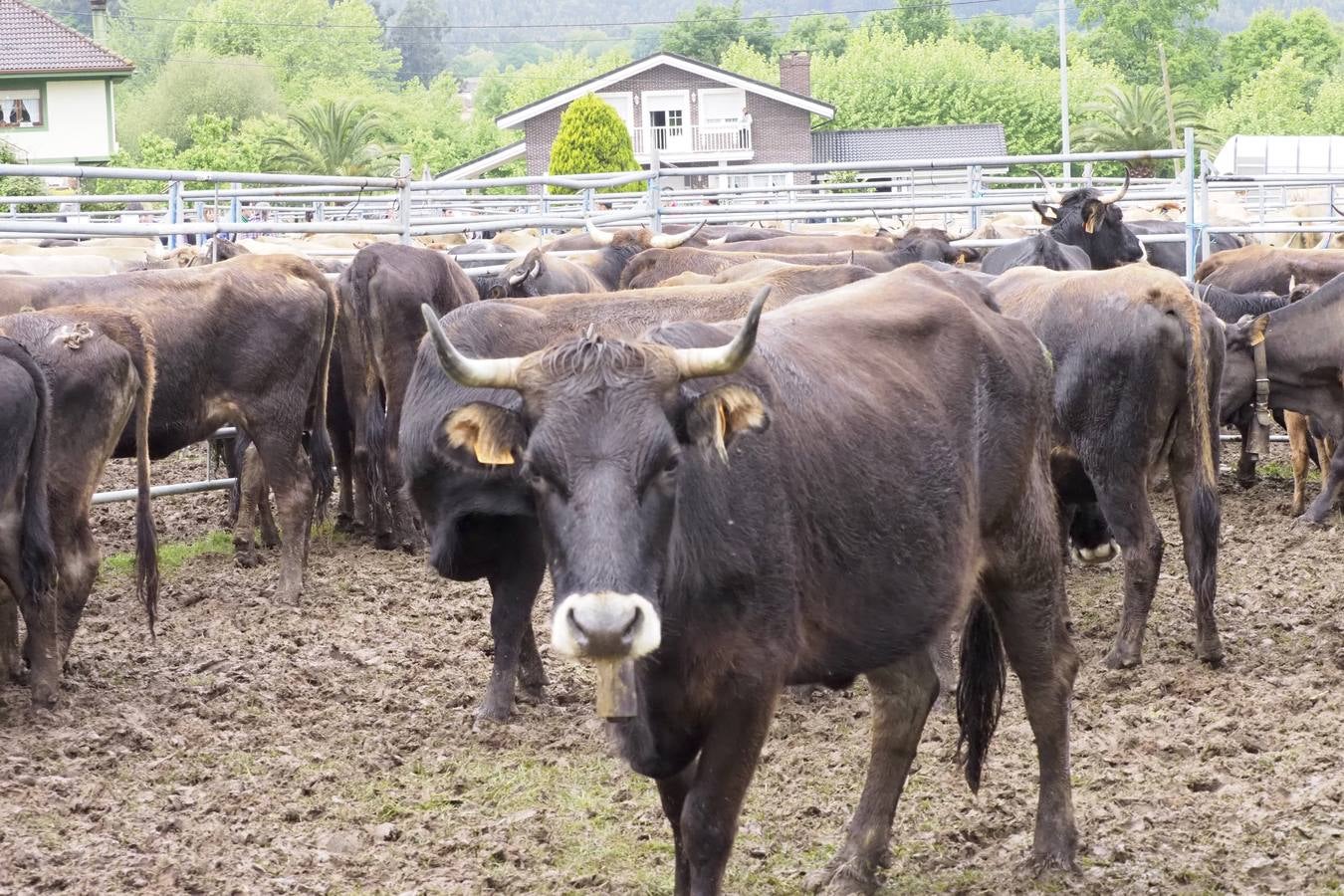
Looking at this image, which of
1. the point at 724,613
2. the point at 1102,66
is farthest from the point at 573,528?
the point at 1102,66

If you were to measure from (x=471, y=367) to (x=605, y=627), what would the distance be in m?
0.75

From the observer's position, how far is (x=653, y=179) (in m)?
16.2

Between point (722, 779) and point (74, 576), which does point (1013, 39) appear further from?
point (722, 779)

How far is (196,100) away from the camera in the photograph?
84312 mm

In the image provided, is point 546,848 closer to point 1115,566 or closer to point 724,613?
point 724,613

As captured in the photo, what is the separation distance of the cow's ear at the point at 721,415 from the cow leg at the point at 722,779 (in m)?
0.64

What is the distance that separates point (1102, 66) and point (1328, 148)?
173ft

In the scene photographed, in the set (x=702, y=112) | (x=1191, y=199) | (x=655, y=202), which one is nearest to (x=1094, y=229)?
(x=1191, y=199)

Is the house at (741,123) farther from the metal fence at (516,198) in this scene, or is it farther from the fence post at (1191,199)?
the fence post at (1191,199)

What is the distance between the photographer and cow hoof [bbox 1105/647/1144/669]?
23.9 feet

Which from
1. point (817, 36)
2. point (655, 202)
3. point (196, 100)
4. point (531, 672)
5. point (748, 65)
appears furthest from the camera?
point (817, 36)

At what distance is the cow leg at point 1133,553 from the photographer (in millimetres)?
7297

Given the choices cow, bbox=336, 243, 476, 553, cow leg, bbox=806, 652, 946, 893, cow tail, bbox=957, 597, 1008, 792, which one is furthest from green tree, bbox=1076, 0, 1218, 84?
cow leg, bbox=806, 652, 946, 893

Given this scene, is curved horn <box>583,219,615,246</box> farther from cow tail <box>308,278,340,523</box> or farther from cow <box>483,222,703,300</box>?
cow tail <box>308,278,340,523</box>
